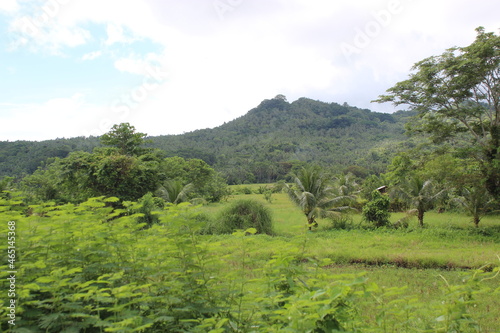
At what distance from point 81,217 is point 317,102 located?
6665 inches

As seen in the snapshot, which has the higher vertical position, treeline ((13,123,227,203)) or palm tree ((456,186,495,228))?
treeline ((13,123,227,203))

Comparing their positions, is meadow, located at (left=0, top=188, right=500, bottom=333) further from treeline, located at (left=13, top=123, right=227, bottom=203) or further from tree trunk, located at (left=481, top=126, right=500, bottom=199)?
treeline, located at (left=13, top=123, right=227, bottom=203)

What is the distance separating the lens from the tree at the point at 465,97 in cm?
1398

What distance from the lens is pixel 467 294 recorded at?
1.87 m

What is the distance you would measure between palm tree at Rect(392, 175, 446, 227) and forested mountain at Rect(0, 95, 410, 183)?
31407mm

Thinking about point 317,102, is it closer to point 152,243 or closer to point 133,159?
point 133,159

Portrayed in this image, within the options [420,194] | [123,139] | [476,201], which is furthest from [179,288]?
[123,139]

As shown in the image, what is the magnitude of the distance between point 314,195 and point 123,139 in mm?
17557

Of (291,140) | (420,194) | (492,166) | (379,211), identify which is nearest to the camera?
(492,166)

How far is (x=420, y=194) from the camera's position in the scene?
17.8 metres

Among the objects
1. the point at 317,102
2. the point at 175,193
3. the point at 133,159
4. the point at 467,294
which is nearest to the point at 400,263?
the point at 467,294

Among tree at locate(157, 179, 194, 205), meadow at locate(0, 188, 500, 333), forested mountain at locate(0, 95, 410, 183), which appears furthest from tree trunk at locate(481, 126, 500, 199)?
forested mountain at locate(0, 95, 410, 183)

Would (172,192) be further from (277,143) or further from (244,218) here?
(277,143)

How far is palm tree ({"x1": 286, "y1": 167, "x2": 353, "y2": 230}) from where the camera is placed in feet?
56.3
